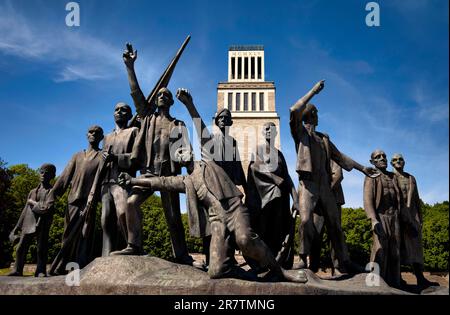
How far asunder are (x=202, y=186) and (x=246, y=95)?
265ft

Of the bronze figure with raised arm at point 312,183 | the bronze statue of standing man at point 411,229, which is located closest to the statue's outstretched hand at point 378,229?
the bronze figure with raised arm at point 312,183

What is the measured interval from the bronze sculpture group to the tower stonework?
6117cm

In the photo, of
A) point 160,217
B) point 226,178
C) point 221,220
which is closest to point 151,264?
point 221,220

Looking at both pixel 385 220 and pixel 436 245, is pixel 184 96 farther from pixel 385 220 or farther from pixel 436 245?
pixel 436 245

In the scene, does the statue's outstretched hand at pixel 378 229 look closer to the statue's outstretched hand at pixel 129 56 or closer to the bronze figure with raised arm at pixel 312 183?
the bronze figure with raised arm at pixel 312 183

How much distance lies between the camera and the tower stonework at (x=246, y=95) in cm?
8012

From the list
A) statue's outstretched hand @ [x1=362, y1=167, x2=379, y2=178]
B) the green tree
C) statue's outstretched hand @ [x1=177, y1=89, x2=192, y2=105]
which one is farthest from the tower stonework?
statue's outstretched hand @ [x1=177, y1=89, x2=192, y2=105]

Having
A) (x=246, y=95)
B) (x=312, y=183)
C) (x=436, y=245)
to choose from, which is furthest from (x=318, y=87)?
(x=246, y=95)

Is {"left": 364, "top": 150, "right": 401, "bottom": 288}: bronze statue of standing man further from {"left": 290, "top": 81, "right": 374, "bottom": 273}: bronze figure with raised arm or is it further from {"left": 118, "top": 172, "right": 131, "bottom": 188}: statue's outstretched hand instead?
{"left": 118, "top": 172, "right": 131, "bottom": 188}: statue's outstretched hand

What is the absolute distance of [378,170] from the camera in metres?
9.45

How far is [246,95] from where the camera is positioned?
8700 centimetres

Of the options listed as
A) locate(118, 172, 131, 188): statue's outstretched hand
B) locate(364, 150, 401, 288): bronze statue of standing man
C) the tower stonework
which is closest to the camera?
locate(118, 172, 131, 188): statue's outstretched hand

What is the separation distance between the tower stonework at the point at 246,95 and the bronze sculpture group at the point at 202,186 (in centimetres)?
6117

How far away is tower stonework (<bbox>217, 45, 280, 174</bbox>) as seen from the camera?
80.1m
